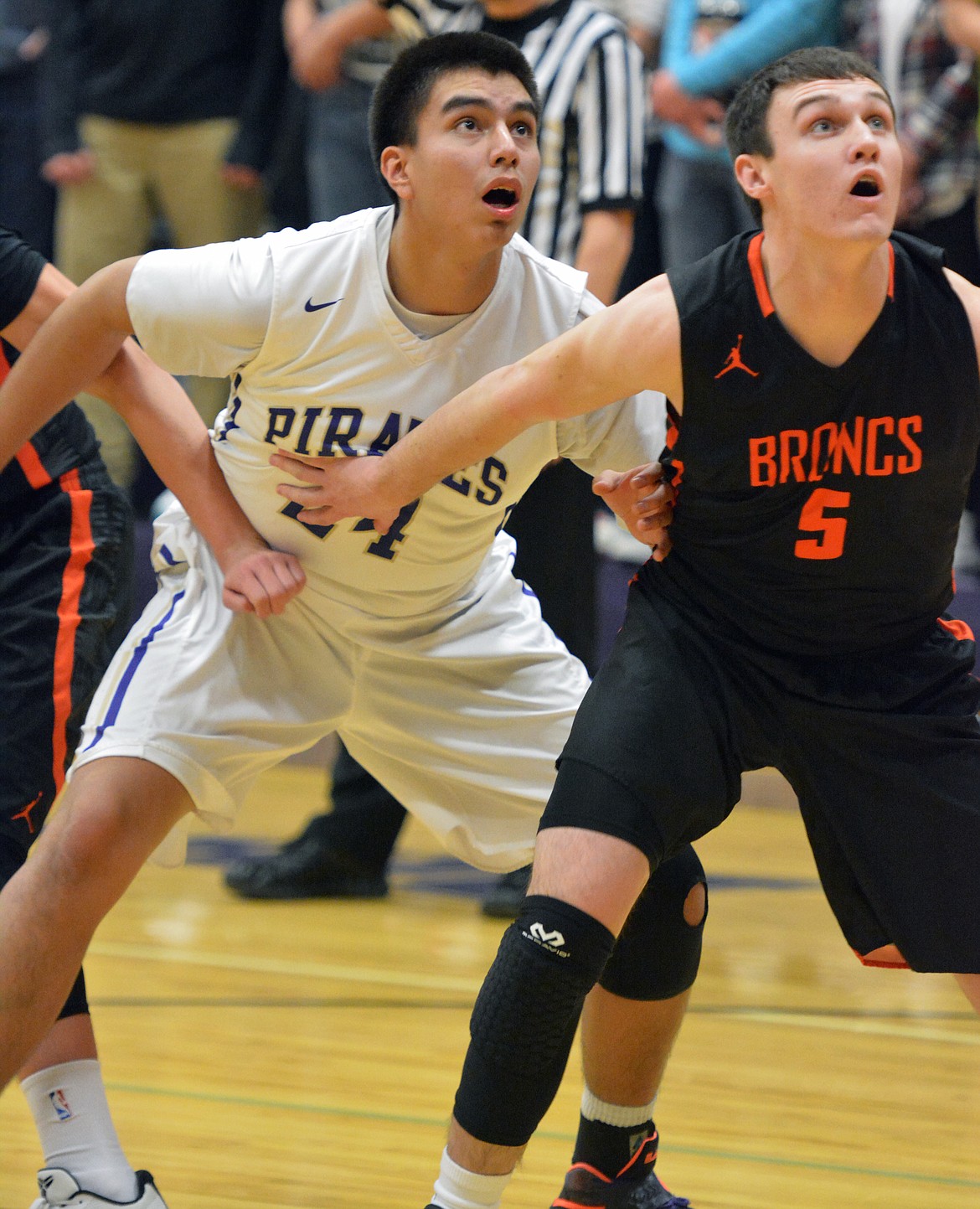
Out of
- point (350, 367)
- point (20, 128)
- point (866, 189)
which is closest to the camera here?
point (866, 189)

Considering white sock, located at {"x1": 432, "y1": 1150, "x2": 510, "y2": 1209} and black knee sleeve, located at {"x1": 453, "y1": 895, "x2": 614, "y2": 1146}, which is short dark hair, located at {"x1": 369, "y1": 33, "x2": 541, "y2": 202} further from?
white sock, located at {"x1": 432, "y1": 1150, "x2": 510, "y2": 1209}

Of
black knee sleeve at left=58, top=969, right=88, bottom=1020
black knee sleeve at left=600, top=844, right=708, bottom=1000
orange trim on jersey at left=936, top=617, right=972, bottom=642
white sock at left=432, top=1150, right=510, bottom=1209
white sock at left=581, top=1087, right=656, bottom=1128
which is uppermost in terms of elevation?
orange trim on jersey at left=936, top=617, right=972, bottom=642

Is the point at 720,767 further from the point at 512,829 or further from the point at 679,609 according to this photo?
the point at 512,829

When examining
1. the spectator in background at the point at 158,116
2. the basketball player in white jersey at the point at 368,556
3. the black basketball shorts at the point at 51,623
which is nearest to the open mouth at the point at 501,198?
the basketball player in white jersey at the point at 368,556

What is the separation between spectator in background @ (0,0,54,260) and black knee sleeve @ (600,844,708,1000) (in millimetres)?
4946

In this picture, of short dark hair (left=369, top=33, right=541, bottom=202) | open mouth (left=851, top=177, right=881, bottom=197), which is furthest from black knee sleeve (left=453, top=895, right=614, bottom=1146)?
short dark hair (left=369, top=33, right=541, bottom=202)

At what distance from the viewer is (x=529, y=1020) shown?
8.30 ft

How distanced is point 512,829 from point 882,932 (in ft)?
2.40

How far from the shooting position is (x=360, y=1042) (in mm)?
3848

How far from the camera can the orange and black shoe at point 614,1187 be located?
2893 millimetres

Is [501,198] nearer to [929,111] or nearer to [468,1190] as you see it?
[468,1190]

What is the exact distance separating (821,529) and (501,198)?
793 mm

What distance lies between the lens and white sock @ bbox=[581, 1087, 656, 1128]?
289 cm

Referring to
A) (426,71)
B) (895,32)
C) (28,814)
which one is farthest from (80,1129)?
(895,32)
